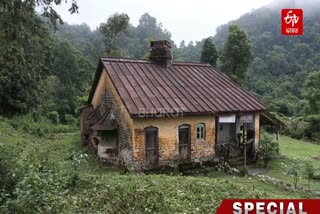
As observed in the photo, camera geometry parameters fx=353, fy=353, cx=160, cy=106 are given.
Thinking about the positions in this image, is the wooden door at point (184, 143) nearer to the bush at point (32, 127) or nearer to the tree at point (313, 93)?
A: the bush at point (32, 127)

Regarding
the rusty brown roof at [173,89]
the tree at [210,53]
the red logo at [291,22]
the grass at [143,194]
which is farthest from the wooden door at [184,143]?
the tree at [210,53]

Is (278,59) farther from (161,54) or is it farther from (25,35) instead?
(25,35)

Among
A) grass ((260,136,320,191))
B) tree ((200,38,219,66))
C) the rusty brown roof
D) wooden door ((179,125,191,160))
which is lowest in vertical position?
grass ((260,136,320,191))

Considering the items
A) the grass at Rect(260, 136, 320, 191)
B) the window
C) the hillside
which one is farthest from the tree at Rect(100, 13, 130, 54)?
the window

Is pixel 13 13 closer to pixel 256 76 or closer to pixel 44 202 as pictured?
pixel 44 202

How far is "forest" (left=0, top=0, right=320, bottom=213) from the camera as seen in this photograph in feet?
30.2

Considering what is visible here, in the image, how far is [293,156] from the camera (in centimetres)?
2306

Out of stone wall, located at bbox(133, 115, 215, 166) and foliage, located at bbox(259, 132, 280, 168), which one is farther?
foliage, located at bbox(259, 132, 280, 168)

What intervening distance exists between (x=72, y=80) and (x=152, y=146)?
111 feet

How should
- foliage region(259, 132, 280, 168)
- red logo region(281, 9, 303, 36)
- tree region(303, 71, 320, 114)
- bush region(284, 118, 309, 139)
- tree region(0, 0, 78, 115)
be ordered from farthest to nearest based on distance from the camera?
tree region(303, 71, 320, 114) → bush region(284, 118, 309, 139) → foliage region(259, 132, 280, 168) → red logo region(281, 9, 303, 36) → tree region(0, 0, 78, 115)

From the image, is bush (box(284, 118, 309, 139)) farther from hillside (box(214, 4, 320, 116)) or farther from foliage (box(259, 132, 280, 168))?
foliage (box(259, 132, 280, 168))

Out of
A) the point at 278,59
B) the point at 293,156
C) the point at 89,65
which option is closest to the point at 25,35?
the point at 293,156

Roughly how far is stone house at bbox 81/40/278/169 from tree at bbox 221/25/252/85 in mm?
16718

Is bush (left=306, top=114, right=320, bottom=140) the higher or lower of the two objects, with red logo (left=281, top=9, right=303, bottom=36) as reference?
lower
